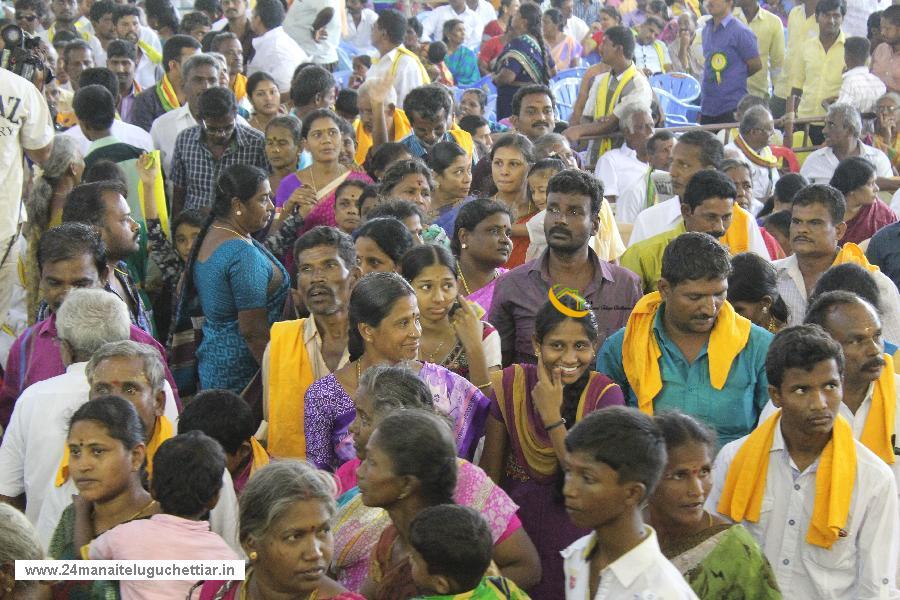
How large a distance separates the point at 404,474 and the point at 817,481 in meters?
1.27

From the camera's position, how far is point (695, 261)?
4.52 meters

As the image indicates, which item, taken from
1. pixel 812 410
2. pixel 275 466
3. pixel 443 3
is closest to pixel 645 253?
pixel 812 410

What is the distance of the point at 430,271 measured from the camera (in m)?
4.75

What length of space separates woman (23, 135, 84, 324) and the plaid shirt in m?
0.76

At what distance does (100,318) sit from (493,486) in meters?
1.69

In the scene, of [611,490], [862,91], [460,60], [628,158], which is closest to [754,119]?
[628,158]

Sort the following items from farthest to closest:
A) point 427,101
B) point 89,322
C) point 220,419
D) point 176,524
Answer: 1. point 427,101
2. point 89,322
3. point 220,419
4. point 176,524

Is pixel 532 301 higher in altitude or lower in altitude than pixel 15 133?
lower

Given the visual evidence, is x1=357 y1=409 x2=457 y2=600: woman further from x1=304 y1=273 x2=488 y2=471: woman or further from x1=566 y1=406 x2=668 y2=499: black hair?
x1=304 y1=273 x2=488 y2=471: woman

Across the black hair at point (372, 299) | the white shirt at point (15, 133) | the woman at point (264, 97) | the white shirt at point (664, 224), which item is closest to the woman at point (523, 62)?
the woman at point (264, 97)

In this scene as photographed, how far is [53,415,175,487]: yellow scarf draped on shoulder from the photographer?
410cm

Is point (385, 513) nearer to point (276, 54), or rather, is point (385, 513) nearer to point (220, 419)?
point (220, 419)

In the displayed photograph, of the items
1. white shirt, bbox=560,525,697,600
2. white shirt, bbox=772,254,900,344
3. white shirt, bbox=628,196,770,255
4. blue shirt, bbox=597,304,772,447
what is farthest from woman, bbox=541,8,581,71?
white shirt, bbox=560,525,697,600

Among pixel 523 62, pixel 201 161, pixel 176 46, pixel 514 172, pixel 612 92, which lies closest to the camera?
pixel 514 172
